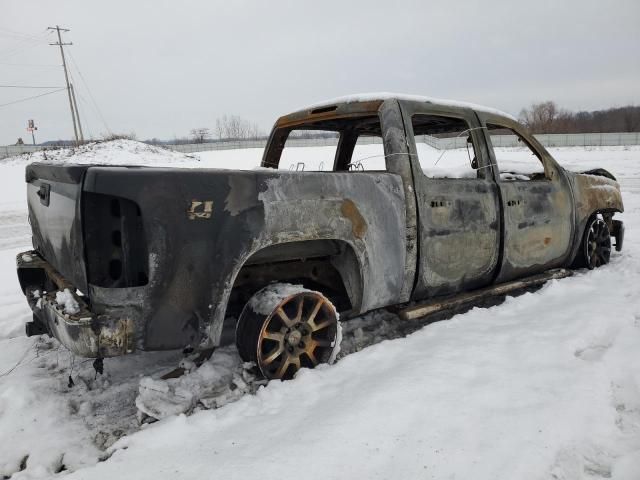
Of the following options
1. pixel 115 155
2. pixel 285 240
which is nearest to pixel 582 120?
pixel 115 155

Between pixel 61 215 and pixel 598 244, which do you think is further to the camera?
pixel 598 244

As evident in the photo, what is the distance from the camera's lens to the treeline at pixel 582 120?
66188 mm

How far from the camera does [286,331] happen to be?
8.96ft

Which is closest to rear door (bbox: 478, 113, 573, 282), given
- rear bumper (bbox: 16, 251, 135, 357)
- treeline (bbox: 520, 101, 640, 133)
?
rear bumper (bbox: 16, 251, 135, 357)

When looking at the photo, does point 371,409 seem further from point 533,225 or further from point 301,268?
point 533,225

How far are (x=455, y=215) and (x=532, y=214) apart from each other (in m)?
1.03

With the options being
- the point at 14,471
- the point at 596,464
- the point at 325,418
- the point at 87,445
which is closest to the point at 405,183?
the point at 325,418

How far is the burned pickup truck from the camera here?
7.25ft

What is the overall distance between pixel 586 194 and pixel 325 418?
3.87 meters

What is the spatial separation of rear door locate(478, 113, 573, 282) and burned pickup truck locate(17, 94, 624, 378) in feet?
0.06

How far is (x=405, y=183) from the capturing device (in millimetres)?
3141

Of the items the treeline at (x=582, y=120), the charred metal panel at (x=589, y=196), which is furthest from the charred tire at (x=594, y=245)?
the treeline at (x=582, y=120)

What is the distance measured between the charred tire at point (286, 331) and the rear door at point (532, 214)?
181cm

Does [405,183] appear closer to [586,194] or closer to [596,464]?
[596,464]
